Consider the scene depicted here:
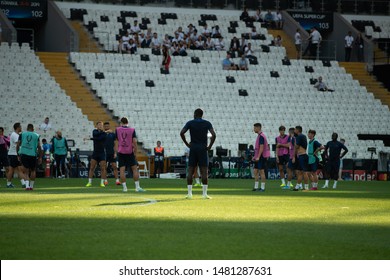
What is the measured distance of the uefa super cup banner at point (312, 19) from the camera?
202ft

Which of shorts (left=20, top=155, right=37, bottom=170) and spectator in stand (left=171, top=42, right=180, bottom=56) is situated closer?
shorts (left=20, top=155, right=37, bottom=170)

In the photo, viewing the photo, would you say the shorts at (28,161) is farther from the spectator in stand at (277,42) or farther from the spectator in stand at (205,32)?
Result: the spectator in stand at (277,42)

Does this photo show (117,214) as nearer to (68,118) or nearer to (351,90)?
(68,118)

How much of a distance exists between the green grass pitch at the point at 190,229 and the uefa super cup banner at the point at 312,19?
3863 centimetres

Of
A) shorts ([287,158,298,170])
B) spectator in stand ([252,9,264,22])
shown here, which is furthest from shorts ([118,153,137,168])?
spectator in stand ([252,9,264,22])

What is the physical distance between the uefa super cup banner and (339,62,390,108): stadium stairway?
12.5 feet

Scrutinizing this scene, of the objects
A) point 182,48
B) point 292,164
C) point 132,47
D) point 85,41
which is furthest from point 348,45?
point 292,164

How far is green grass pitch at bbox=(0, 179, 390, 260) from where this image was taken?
1235 cm

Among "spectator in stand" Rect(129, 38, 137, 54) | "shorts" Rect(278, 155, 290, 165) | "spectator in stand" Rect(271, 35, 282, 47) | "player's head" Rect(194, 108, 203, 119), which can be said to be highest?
"spectator in stand" Rect(271, 35, 282, 47)

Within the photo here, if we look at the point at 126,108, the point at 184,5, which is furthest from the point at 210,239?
the point at 184,5

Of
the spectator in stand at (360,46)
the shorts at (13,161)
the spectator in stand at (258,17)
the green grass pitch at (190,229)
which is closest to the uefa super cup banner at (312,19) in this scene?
the spectator in stand at (258,17)

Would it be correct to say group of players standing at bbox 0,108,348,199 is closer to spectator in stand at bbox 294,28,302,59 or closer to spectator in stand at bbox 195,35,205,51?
spectator in stand at bbox 195,35,205,51

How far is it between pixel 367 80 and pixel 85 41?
15922 mm

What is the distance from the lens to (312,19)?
6150cm
